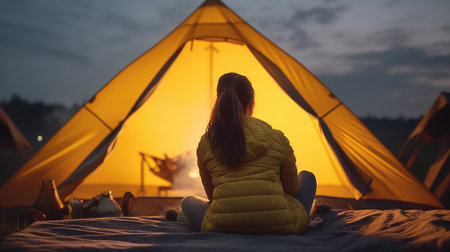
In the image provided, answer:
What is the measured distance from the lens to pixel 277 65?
3.86 m

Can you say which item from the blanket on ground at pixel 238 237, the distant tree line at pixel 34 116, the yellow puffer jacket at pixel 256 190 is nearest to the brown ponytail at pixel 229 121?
the yellow puffer jacket at pixel 256 190

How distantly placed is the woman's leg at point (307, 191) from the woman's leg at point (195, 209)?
48cm

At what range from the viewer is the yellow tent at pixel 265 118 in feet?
11.9

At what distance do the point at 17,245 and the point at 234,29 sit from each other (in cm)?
298

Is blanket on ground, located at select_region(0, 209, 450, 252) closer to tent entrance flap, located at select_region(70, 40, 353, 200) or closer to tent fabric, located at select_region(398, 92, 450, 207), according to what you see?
tent entrance flap, located at select_region(70, 40, 353, 200)

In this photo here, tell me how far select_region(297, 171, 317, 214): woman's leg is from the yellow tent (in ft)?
4.96

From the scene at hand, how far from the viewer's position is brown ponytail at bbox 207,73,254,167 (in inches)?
70.0

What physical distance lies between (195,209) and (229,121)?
578 mm

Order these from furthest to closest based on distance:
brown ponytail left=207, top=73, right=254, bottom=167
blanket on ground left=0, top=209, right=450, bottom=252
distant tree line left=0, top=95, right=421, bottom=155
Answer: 1. distant tree line left=0, top=95, right=421, bottom=155
2. brown ponytail left=207, top=73, right=254, bottom=167
3. blanket on ground left=0, top=209, right=450, bottom=252

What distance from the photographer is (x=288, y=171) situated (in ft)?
6.21

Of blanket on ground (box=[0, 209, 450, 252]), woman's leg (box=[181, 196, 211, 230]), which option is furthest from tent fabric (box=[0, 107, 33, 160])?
woman's leg (box=[181, 196, 211, 230])

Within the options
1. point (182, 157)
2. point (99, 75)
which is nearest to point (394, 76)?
point (182, 157)

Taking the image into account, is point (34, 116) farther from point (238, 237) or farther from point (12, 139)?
point (238, 237)

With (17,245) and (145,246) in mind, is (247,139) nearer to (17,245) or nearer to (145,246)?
(145,246)
